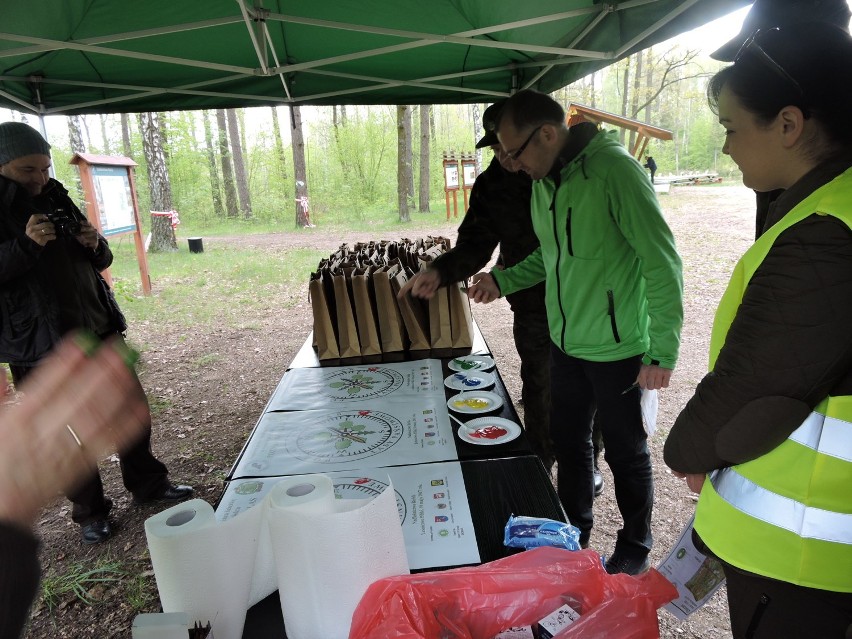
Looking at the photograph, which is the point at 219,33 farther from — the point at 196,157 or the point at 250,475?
the point at 196,157

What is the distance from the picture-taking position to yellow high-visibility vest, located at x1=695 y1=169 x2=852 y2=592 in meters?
0.78

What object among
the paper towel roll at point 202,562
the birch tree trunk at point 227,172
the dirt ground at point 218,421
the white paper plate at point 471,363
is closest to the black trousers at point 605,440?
the white paper plate at point 471,363

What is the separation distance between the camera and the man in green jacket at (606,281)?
1608mm

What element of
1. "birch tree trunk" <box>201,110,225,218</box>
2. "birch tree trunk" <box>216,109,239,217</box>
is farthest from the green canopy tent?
"birch tree trunk" <box>201,110,225,218</box>

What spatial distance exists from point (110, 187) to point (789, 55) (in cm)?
760

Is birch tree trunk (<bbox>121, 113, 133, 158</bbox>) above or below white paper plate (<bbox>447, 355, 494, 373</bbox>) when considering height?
above

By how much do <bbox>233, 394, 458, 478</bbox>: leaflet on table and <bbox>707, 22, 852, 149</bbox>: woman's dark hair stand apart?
106 centimetres

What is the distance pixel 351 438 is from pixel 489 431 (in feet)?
1.37

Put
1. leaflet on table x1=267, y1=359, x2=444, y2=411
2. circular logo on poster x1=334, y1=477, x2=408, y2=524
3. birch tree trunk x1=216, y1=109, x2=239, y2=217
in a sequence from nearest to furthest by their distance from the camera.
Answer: circular logo on poster x1=334, y1=477, x2=408, y2=524
leaflet on table x1=267, y1=359, x2=444, y2=411
birch tree trunk x1=216, y1=109, x2=239, y2=217

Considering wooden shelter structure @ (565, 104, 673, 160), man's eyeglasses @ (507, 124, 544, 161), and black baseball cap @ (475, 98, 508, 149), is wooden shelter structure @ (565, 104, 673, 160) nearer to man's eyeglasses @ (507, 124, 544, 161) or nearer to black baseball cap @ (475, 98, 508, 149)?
black baseball cap @ (475, 98, 508, 149)

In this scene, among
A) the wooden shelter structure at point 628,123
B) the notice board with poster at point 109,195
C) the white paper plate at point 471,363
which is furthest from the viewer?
the wooden shelter structure at point 628,123

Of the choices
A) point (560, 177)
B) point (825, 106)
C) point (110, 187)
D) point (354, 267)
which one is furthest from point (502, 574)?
point (110, 187)

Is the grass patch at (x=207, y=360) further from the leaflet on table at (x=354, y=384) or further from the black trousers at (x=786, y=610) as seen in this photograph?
the black trousers at (x=786, y=610)

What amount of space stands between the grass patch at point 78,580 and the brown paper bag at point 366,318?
5.01 feet
